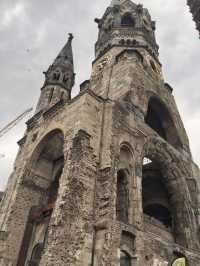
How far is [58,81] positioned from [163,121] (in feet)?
23.7

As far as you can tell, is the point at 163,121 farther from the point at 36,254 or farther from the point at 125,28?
the point at 36,254

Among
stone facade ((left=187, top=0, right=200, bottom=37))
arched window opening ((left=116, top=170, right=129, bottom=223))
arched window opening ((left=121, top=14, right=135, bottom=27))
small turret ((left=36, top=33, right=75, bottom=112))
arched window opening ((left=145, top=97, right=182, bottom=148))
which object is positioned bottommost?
arched window opening ((left=116, top=170, right=129, bottom=223))

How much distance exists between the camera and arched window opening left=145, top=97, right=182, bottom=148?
16.4m

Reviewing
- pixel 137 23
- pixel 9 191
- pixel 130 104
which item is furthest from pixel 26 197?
pixel 137 23

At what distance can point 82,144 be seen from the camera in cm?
994

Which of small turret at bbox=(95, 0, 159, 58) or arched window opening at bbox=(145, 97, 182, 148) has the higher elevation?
small turret at bbox=(95, 0, 159, 58)

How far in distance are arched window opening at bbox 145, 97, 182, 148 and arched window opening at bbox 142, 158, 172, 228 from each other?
84.2 inches

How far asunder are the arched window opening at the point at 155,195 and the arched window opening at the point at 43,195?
5.07m

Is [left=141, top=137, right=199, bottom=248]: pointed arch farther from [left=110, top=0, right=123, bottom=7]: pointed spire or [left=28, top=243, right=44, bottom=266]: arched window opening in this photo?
[left=110, top=0, right=123, bottom=7]: pointed spire

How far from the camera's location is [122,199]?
10.5 m

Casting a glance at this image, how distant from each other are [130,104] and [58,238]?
7.29 m

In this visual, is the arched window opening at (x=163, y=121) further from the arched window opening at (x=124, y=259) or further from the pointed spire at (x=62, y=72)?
the arched window opening at (x=124, y=259)

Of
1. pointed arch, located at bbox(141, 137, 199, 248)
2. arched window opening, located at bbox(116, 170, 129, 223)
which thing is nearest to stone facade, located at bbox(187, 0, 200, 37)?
arched window opening, located at bbox(116, 170, 129, 223)

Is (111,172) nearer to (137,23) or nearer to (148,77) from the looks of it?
(148,77)
